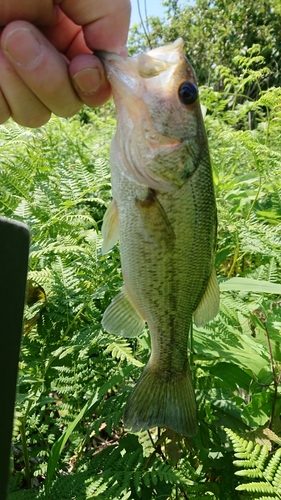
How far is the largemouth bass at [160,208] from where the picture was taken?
1721 millimetres

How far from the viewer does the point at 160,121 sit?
175cm

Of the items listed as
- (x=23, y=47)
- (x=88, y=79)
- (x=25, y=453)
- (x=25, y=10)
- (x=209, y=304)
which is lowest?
(x=25, y=453)

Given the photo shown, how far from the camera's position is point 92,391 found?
7.80 ft

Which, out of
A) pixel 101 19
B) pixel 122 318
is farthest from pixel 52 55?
pixel 122 318

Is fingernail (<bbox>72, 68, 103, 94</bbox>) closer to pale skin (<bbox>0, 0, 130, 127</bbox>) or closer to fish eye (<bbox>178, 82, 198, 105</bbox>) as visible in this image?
pale skin (<bbox>0, 0, 130, 127</bbox>)

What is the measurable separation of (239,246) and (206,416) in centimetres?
124

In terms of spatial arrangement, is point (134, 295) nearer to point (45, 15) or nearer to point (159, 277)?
point (159, 277)

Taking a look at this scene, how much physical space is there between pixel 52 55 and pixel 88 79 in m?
0.15

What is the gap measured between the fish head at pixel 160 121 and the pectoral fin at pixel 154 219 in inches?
2.3

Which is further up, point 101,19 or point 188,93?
point 101,19

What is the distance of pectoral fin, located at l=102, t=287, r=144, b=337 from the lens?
185 centimetres

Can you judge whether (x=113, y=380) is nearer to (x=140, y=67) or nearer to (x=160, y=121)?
(x=160, y=121)

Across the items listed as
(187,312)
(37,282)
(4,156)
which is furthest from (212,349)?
(4,156)

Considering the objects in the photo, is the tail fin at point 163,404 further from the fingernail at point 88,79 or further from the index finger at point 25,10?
the index finger at point 25,10
